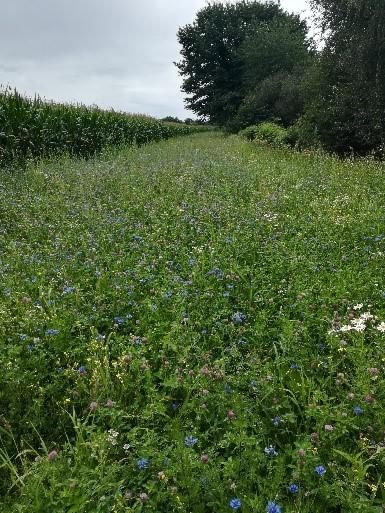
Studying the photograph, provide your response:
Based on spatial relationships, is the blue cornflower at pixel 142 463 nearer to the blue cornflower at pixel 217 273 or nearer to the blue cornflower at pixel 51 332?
the blue cornflower at pixel 51 332

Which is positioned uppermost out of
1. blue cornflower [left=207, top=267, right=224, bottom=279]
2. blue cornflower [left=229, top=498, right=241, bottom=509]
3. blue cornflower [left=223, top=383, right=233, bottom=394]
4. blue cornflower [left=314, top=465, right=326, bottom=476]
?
blue cornflower [left=207, top=267, right=224, bottom=279]

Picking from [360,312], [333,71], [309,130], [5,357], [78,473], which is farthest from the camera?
[309,130]

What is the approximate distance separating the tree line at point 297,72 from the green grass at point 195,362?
8882 millimetres

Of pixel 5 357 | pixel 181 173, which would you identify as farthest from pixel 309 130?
pixel 5 357

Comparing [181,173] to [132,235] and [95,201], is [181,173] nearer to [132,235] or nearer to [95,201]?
[95,201]

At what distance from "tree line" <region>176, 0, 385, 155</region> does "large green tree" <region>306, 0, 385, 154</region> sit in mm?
29

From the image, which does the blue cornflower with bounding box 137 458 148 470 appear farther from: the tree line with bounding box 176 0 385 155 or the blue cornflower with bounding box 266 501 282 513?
the tree line with bounding box 176 0 385 155

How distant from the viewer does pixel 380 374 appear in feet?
9.46

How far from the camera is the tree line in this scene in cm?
1356

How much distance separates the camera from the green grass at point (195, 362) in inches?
89.0

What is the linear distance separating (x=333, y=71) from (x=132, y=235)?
42.3 ft

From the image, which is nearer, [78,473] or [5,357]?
[78,473]

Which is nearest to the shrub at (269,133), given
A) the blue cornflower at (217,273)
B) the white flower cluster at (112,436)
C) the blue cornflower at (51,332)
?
the blue cornflower at (217,273)

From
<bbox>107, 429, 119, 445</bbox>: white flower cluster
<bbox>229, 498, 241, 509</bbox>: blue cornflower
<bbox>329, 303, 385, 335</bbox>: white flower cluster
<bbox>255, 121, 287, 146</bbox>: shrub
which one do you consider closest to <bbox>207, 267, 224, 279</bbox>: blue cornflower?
<bbox>329, 303, 385, 335</bbox>: white flower cluster
